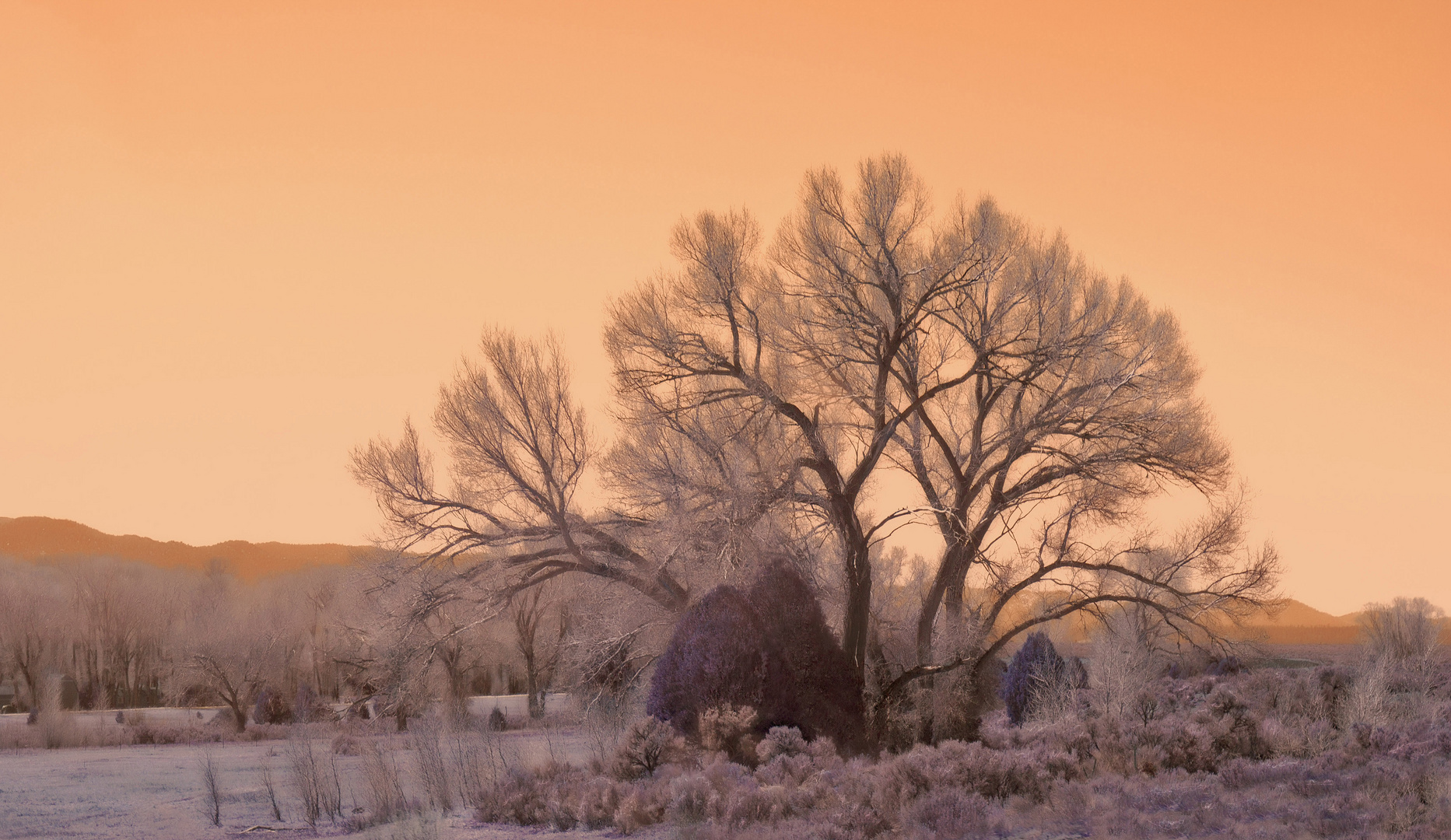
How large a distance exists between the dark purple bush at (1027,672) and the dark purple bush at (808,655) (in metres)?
8.28

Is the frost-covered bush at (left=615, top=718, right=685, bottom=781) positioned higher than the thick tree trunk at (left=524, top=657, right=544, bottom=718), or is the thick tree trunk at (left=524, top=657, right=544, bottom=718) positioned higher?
the frost-covered bush at (left=615, top=718, right=685, bottom=781)

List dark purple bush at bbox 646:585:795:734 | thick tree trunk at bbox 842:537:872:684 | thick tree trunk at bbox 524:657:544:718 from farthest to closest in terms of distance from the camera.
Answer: thick tree trunk at bbox 524:657:544:718 → thick tree trunk at bbox 842:537:872:684 → dark purple bush at bbox 646:585:795:734

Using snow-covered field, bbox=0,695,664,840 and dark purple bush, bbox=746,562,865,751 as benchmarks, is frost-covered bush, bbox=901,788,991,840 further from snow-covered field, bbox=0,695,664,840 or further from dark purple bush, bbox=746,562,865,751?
dark purple bush, bbox=746,562,865,751

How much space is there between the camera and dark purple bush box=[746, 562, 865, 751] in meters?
16.1

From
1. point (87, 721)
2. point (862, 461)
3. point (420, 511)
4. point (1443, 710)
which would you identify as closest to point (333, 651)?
point (87, 721)

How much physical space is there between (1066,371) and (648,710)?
1197 centimetres

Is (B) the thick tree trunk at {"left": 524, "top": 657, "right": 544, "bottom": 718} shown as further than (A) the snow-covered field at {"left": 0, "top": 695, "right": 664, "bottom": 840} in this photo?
Yes

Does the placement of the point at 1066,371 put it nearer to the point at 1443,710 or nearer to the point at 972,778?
the point at 1443,710

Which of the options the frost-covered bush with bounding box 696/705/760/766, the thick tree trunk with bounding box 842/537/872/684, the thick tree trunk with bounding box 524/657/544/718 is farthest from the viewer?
the thick tree trunk with bounding box 524/657/544/718

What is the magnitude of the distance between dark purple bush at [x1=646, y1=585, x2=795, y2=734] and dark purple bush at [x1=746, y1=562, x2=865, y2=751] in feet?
0.51

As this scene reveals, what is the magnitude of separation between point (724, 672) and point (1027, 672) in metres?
11.0

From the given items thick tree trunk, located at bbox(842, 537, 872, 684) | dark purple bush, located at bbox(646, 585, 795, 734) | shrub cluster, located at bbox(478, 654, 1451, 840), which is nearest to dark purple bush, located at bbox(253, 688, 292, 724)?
thick tree trunk, located at bbox(842, 537, 872, 684)

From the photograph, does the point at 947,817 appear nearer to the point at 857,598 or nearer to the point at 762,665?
the point at 762,665

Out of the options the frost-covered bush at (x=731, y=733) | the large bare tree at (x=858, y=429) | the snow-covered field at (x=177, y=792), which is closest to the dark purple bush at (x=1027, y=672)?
the large bare tree at (x=858, y=429)
